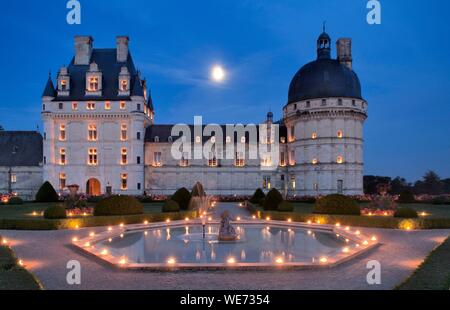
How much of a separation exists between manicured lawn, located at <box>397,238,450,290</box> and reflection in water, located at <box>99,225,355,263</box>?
10.5 feet

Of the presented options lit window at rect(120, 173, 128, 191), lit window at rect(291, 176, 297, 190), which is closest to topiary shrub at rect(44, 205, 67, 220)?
lit window at rect(120, 173, 128, 191)

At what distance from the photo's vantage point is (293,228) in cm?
2320

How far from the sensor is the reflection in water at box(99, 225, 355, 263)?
13367 mm

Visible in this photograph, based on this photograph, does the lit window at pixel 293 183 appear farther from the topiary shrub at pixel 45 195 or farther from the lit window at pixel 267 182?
the topiary shrub at pixel 45 195

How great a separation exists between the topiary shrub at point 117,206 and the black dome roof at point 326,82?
35.7m

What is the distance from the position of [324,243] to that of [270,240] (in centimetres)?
246

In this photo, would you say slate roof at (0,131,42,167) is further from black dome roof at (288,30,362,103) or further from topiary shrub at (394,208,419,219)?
topiary shrub at (394,208,419,219)

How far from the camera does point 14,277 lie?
978 cm

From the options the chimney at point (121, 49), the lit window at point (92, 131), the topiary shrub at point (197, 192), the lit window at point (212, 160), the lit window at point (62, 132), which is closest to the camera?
Result: the topiary shrub at point (197, 192)

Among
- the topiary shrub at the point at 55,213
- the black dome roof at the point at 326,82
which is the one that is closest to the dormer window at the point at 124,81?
the black dome roof at the point at 326,82

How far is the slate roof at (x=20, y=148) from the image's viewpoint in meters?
54.5

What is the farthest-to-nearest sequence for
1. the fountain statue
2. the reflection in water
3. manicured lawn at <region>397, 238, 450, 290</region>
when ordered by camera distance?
1. the fountain statue
2. the reflection in water
3. manicured lawn at <region>397, 238, 450, 290</region>
